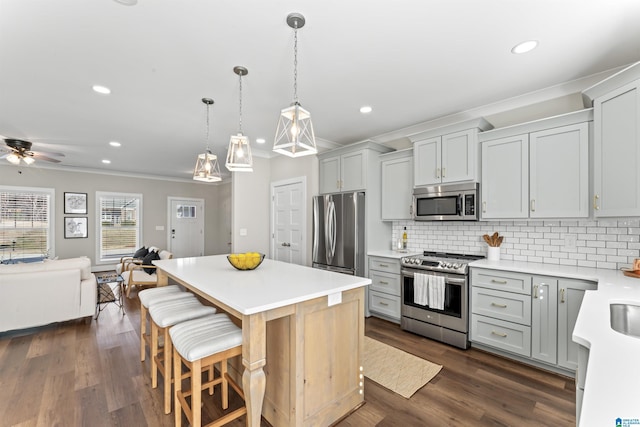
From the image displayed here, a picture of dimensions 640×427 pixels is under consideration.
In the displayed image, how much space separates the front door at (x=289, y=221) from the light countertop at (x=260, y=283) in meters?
2.01

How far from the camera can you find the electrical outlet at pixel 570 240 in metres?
2.69

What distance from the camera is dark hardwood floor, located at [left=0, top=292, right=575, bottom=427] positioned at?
1871 mm

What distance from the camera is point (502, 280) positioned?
104 inches

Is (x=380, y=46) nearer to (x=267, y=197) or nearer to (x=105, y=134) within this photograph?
(x=267, y=197)

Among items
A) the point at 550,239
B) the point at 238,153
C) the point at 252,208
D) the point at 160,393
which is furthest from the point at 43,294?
the point at 550,239

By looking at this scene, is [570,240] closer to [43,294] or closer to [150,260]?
[43,294]

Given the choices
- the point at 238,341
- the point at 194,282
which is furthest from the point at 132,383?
the point at 238,341

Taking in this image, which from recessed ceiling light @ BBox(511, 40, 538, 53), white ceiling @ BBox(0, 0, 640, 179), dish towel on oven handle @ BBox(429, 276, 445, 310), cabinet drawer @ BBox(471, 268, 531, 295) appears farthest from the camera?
dish towel on oven handle @ BBox(429, 276, 445, 310)

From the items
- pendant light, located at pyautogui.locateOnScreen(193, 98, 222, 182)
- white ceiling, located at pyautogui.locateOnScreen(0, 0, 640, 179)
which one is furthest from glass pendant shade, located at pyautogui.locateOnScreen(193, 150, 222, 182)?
white ceiling, located at pyautogui.locateOnScreen(0, 0, 640, 179)

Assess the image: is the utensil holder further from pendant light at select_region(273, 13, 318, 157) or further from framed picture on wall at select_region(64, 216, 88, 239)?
framed picture on wall at select_region(64, 216, 88, 239)

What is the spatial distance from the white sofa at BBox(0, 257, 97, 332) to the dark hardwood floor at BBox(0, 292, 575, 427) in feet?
1.01

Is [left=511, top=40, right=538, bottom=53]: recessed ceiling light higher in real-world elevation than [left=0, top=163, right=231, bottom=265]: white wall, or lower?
higher

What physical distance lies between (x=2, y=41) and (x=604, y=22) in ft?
13.4

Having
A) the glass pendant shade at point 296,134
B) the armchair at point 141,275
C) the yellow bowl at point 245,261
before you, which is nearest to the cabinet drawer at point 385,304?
the yellow bowl at point 245,261
